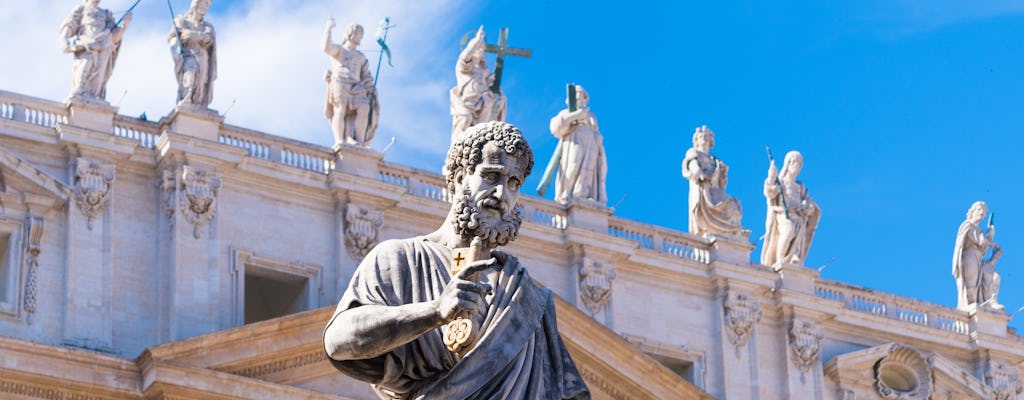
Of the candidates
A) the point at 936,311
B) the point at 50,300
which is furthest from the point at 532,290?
the point at 936,311

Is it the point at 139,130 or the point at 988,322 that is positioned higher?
the point at 139,130

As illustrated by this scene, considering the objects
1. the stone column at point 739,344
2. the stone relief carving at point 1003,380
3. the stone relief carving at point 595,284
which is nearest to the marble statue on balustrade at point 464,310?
the stone relief carving at point 595,284

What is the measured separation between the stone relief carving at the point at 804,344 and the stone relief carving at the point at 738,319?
2.51 ft

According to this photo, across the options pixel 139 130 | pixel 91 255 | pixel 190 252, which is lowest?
pixel 91 255

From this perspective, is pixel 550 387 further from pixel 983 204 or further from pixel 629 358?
pixel 983 204

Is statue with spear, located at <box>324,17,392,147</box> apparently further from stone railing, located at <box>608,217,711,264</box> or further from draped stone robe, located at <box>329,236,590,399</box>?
draped stone robe, located at <box>329,236,590,399</box>

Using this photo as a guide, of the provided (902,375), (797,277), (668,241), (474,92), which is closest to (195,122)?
(474,92)

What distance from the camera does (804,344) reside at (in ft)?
124

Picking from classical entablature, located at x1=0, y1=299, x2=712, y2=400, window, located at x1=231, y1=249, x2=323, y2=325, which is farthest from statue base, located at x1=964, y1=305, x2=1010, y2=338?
window, located at x1=231, y1=249, x2=323, y2=325

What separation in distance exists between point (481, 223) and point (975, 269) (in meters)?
31.9

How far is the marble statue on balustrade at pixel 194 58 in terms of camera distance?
33344 mm

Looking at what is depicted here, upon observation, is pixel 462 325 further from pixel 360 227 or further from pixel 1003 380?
pixel 1003 380

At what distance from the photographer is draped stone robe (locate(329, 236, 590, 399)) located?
8633 mm

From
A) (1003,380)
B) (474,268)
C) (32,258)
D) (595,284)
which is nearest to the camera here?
(474,268)
